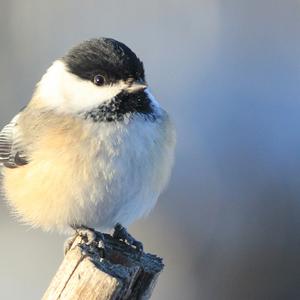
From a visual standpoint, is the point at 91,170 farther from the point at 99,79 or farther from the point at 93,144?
the point at 99,79

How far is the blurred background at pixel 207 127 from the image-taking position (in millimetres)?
2564

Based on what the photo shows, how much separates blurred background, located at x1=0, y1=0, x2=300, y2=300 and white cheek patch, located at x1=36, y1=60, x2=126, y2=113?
3.30 ft

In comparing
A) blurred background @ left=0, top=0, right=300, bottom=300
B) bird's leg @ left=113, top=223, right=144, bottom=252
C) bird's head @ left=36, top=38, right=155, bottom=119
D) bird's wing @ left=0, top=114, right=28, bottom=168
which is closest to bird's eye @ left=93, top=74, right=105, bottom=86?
bird's head @ left=36, top=38, right=155, bottom=119

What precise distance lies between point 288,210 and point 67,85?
126 centimetres

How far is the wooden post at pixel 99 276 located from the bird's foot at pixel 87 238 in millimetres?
27

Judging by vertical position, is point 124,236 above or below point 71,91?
below

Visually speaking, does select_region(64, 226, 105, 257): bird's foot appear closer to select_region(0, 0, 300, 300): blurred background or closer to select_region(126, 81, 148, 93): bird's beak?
select_region(126, 81, 148, 93): bird's beak

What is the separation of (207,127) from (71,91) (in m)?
1.25

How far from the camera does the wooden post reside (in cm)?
127

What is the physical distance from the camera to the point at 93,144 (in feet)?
5.16

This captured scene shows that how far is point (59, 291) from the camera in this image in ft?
4.32

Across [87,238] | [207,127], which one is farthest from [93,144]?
[207,127]

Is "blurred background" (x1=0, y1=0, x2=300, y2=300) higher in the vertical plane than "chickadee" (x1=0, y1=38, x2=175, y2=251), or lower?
higher

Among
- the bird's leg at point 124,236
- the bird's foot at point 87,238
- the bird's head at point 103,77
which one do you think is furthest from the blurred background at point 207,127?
the bird's head at point 103,77
